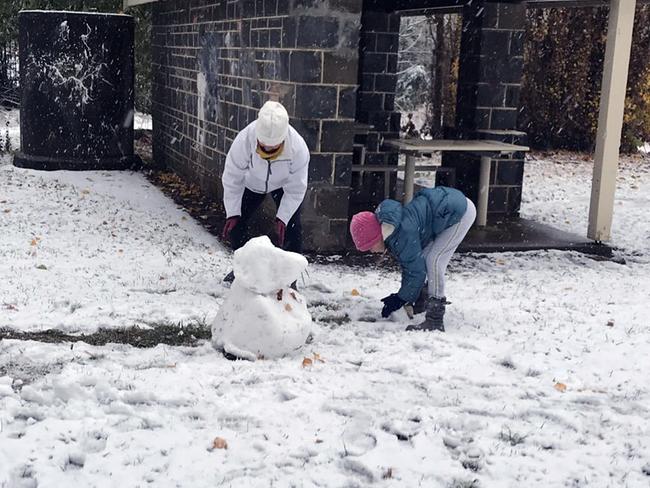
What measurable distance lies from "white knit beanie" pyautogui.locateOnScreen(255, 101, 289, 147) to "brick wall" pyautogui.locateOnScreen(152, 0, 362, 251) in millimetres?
1777

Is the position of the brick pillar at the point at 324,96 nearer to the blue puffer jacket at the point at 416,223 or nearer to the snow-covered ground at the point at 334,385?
the snow-covered ground at the point at 334,385

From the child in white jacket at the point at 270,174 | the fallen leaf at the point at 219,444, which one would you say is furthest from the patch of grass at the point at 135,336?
the fallen leaf at the point at 219,444

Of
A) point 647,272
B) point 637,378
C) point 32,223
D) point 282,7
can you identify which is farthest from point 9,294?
point 647,272

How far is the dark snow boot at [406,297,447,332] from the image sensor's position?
5762 millimetres

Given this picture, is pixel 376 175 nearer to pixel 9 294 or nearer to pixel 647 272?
pixel 647 272

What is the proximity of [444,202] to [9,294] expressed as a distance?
123 inches

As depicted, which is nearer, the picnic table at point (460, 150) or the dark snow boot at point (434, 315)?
the dark snow boot at point (434, 315)

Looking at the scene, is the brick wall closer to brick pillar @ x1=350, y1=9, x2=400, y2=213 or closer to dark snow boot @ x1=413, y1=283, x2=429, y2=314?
dark snow boot @ x1=413, y1=283, x2=429, y2=314

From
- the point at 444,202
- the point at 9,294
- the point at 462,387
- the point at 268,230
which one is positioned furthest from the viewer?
the point at 268,230

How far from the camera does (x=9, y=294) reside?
6.13 metres

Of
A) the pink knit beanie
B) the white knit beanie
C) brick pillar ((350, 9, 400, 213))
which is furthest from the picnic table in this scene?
the pink knit beanie

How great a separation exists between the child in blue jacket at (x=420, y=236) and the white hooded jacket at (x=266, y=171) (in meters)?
0.94

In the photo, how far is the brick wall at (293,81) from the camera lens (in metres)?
7.65

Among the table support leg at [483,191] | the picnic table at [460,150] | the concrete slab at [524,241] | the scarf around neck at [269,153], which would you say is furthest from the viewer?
the table support leg at [483,191]
